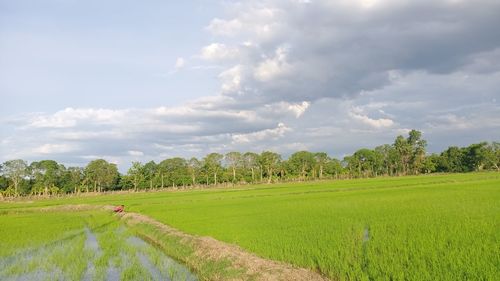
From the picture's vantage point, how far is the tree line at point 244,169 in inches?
3533

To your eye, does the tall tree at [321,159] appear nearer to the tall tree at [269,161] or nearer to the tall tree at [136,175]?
the tall tree at [269,161]

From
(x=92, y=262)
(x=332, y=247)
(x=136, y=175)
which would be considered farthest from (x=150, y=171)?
(x=332, y=247)

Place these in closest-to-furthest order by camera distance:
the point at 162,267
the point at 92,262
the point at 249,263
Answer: the point at 249,263 < the point at 162,267 < the point at 92,262

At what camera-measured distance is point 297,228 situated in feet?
50.7

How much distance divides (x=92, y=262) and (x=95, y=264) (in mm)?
471

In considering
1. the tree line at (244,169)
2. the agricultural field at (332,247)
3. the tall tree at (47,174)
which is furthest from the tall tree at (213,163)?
the agricultural field at (332,247)

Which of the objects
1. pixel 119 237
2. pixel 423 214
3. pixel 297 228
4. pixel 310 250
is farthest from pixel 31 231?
pixel 423 214

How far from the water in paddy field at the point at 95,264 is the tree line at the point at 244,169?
256ft

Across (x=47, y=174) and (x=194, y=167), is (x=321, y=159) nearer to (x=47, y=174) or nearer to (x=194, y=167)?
(x=194, y=167)

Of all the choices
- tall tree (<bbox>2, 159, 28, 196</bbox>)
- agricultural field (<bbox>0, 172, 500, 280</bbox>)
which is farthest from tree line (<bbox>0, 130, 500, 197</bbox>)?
agricultural field (<bbox>0, 172, 500, 280</bbox>)

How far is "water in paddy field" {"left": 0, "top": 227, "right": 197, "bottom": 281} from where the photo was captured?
10.8 meters

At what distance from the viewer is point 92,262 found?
1259 centimetres

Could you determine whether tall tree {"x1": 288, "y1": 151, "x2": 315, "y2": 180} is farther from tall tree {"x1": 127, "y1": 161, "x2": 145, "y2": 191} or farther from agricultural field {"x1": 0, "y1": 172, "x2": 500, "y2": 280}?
agricultural field {"x1": 0, "y1": 172, "x2": 500, "y2": 280}

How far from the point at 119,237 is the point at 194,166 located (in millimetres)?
84731
